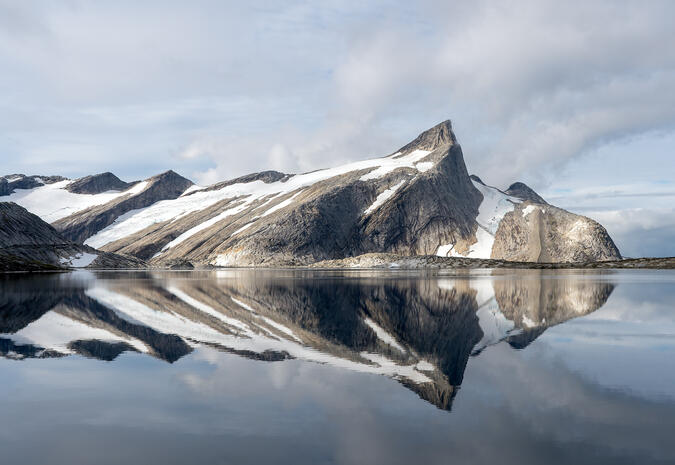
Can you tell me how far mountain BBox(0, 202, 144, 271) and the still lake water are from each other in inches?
4280

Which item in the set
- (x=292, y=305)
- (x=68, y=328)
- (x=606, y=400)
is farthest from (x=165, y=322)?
(x=606, y=400)

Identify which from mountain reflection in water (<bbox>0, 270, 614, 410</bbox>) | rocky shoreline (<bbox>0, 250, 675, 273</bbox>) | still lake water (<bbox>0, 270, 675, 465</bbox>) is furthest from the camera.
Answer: rocky shoreline (<bbox>0, 250, 675, 273</bbox>)

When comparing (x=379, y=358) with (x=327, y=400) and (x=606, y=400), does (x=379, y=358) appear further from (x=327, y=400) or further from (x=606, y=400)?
(x=606, y=400)

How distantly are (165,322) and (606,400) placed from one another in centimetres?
2055

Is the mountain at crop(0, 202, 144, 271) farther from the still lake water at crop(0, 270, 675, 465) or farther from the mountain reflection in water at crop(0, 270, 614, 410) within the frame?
the still lake water at crop(0, 270, 675, 465)

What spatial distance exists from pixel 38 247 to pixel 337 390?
145 m

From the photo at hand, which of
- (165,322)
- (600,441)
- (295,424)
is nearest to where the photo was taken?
(600,441)

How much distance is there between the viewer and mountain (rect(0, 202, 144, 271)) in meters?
126

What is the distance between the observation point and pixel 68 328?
2509 centimetres

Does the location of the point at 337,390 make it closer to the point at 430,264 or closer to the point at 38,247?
the point at 38,247

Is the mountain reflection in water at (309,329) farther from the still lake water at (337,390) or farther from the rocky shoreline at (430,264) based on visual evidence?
the rocky shoreline at (430,264)

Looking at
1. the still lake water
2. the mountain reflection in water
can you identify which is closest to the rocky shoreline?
the mountain reflection in water

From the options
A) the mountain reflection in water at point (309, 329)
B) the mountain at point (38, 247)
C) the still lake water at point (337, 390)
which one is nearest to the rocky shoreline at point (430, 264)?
the mountain at point (38, 247)

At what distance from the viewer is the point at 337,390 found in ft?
44.8
